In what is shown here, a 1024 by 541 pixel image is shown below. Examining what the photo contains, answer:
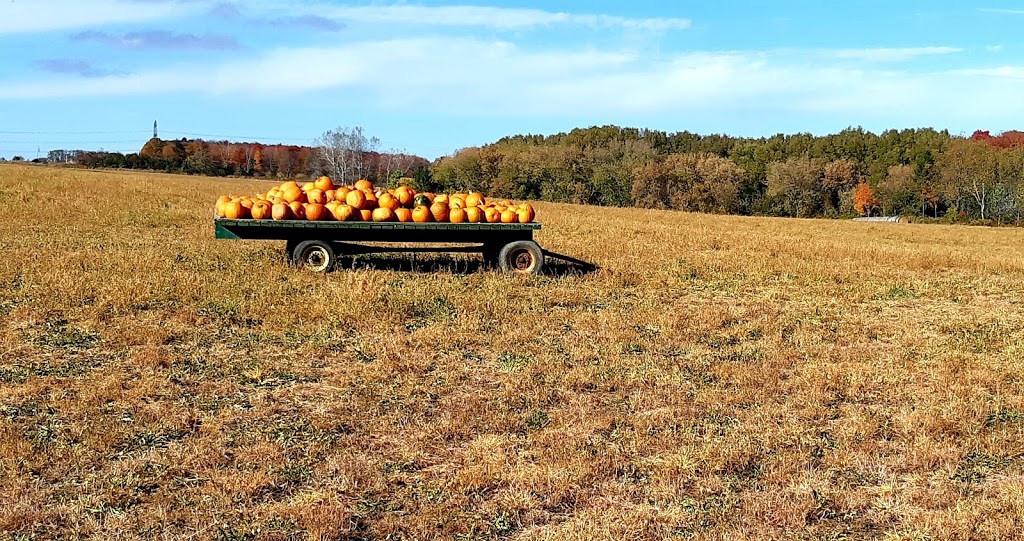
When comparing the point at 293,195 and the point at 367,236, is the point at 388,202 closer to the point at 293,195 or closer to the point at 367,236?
the point at 367,236

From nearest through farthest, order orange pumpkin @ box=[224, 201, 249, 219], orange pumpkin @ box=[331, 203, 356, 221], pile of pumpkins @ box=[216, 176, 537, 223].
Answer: orange pumpkin @ box=[224, 201, 249, 219], pile of pumpkins @ box=[216, 176, 537, 223], orange pumpkin @ box=[331, 203, 356, 221]

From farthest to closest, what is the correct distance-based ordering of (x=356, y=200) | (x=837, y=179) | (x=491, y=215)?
(x=837, y=179), (x=491, y=215), (x=356, y=200)

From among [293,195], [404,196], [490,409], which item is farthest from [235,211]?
[490,409]

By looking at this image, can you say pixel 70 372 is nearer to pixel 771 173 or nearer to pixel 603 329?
pixel 603 329

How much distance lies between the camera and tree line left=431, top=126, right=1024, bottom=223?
73.9 metres

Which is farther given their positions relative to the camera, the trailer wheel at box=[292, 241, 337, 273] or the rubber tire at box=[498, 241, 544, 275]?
the rubber tire at box=[498, 241, 544, 275]

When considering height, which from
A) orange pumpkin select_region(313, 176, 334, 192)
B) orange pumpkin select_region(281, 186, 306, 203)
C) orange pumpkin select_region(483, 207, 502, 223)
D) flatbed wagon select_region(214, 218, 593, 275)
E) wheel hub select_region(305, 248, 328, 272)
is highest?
orange pumpkin select_region(313, 176, 334, 192)

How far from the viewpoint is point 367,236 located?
10.4 m

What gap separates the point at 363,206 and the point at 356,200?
0.12 m

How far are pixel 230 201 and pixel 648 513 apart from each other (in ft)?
27.0

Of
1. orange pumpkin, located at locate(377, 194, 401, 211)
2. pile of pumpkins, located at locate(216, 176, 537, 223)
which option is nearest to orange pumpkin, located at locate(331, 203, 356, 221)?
pile of pumpkins, located at locate(216, 176, 537, 223)

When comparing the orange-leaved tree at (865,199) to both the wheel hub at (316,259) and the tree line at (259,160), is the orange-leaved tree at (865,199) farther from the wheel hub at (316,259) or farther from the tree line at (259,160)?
the wheel hub at (316,259)

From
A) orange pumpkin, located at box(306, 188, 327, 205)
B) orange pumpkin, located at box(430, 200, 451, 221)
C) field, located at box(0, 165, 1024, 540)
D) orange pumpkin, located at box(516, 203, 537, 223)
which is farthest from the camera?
orange pumpkin, located at box(516, 203, 537, 223)

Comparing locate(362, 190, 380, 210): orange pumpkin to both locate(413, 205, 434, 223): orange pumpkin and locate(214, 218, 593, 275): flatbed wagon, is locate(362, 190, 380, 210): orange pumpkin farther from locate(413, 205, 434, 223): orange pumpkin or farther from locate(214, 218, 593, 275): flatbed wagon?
locate(413, 205, 434, 223): orange pumpkin
